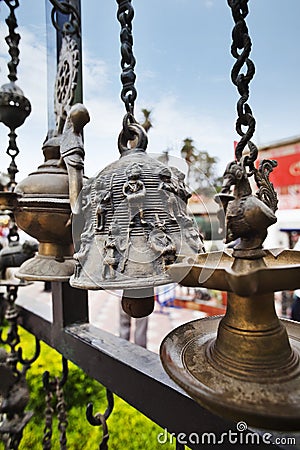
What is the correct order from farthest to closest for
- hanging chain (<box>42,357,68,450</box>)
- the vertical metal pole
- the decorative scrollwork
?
hanging chain (<box>42,357,68,450</box>)
the vertical metal pole
the decorative scrollwork

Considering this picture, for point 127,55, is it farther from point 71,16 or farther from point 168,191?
point 71,16

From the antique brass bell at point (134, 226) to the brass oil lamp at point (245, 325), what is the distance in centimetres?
7

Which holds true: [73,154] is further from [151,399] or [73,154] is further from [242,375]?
[151,399]

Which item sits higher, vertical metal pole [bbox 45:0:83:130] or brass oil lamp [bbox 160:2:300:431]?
vertical metal pole [bbox 45:0:83:130]

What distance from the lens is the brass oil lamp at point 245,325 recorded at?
0.31 meters

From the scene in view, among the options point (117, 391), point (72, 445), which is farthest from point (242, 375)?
point (72, 445)

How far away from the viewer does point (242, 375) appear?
1.22ft

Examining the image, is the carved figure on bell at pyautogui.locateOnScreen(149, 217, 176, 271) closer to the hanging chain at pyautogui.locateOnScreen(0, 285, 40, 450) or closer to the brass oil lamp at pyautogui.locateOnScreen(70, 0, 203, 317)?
the brass oil lamp at pyautogui.locateOnScreen(70, 0, 203, 317)

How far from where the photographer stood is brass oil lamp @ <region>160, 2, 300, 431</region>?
12.2 inches

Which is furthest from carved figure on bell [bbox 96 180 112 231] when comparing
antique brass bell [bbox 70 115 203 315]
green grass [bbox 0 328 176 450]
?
green grass [bbox 0 328 176 450]

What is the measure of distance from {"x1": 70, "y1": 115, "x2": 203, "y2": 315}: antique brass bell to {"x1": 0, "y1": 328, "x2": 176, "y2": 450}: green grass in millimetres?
1378

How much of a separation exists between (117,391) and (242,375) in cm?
70

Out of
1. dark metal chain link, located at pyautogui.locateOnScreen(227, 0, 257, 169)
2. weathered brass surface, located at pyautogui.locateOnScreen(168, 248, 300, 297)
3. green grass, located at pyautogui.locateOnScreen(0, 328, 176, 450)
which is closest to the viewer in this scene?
weathered brass surface, located at pyautogui.locateOnScreen(168, 248, 300, 297)

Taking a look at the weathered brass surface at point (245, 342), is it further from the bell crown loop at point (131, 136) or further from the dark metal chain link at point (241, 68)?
the bell crown loop at point (131, 136)
